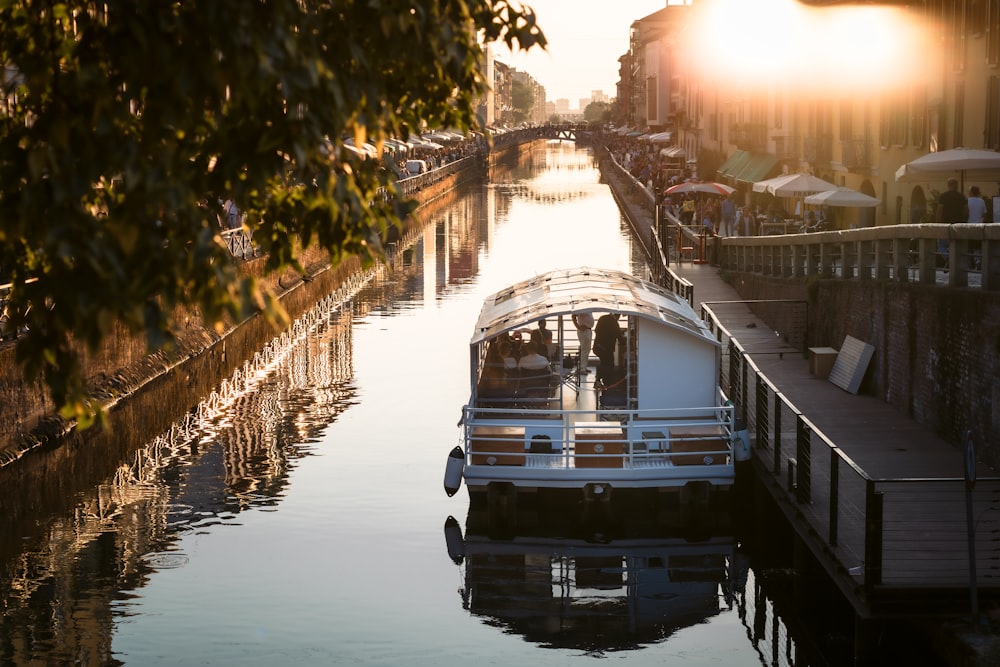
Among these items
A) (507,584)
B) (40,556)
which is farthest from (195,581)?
(507,584)

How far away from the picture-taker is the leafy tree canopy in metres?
6.76

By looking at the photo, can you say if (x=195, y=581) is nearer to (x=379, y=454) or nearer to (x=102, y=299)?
(x=379, y=454)

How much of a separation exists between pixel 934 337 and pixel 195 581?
8994 millimetres

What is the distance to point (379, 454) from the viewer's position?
23.3 m

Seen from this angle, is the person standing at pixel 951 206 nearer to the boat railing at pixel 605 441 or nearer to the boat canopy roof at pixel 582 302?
the boat canopy roof at pixel 582 302

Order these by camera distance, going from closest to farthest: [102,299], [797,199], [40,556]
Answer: [102,299] < [40,556] < [797,199]

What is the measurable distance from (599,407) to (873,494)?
788 centimetres

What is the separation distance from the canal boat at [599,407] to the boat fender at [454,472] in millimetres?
19

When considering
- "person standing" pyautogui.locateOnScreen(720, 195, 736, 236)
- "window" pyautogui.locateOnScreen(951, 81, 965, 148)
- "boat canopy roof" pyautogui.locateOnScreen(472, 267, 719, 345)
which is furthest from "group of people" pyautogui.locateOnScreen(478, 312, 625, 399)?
"person standing" pyautogui.locateOnScreen(720, 195, 736, 236)

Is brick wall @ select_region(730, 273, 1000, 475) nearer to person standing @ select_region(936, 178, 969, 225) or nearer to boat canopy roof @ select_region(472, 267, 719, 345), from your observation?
person standing @ select_region(936, 178, 969, 225)

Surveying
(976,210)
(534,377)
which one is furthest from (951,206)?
(534,377)

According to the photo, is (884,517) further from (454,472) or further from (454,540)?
(454,540)

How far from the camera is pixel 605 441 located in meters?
17.9

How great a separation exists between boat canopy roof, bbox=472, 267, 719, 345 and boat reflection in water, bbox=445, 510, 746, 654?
2.59 m
